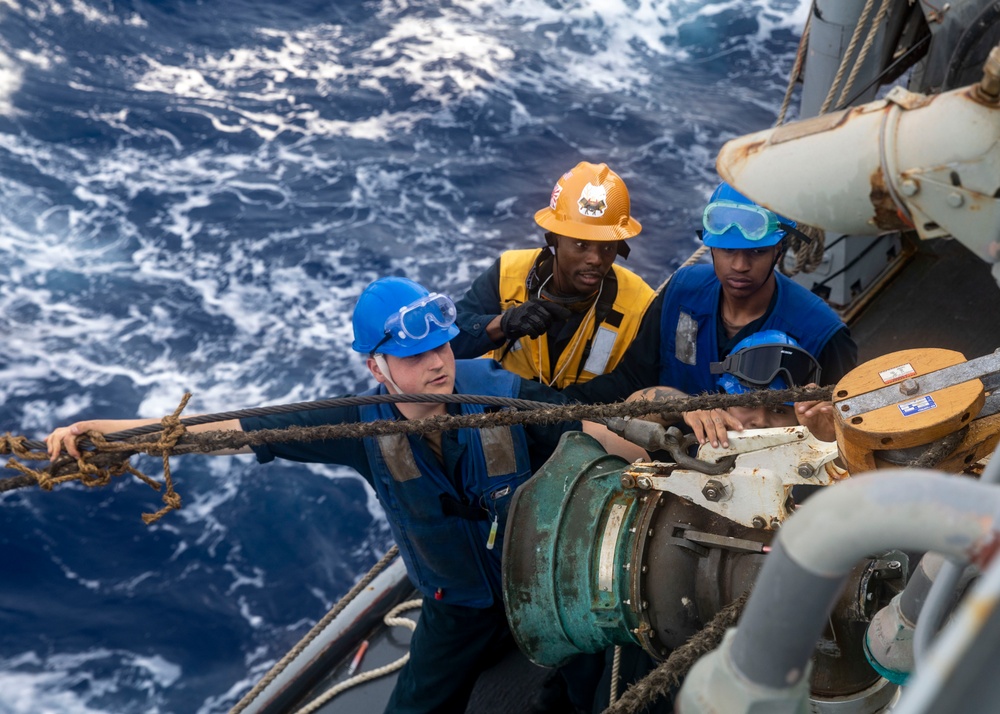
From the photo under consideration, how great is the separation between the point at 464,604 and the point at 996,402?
1.91 meters

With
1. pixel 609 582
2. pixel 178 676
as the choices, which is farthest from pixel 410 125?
pixel 609 582

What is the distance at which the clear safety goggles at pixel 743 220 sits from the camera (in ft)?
10.9

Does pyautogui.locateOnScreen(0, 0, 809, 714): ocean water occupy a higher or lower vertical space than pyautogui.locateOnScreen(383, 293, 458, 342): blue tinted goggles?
lower

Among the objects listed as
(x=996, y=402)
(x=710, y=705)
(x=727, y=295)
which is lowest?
(x=727, y=295)

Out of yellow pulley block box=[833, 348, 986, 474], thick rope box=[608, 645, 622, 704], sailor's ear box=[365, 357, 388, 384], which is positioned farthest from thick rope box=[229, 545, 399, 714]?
yellow pulley block box=[833, 348, 986, 474]

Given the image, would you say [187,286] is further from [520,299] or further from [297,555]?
[520,299]

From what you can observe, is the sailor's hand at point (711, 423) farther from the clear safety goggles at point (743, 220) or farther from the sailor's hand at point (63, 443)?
the sailor's hand at point (63, 443)

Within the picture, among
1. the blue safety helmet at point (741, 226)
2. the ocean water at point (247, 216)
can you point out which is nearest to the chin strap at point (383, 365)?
the blue safety helmet at point (741, 226)

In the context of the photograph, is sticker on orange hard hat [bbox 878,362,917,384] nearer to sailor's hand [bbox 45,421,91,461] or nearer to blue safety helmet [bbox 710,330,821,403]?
blue safety helmet [bbox 710,330,821,403]

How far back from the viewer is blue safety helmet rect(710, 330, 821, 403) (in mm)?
2770

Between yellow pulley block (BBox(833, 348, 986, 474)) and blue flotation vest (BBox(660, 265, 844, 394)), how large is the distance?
1369mm

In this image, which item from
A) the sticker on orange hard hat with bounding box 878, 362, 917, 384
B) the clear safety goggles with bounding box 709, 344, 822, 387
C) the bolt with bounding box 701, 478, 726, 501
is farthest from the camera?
the clear safety goggles with bounding box 709, 344, 822, 387

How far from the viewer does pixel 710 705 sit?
106cm

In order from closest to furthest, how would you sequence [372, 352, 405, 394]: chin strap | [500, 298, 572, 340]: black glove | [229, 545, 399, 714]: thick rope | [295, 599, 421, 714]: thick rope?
1. [372, 352, 405, 394]: chin strap
2. [500, 298, 572, 340]: black glove
3. [229, 545, 399, 714]: thick rope
4. [295, 599, 421, 714]: thick rope
